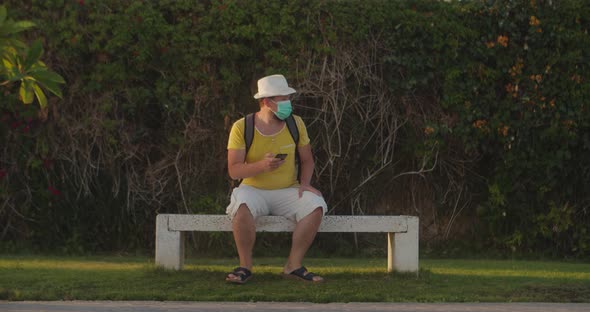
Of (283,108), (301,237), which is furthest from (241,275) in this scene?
(283,108)

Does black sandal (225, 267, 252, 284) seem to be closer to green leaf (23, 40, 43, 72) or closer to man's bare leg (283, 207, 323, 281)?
man's bare leg (283, 207, 323, 281)

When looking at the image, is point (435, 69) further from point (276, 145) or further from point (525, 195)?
point (276, 145)

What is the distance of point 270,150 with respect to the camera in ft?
26.8

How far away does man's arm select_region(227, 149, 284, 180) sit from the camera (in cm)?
792

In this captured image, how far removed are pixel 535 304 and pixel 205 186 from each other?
14.6 ft

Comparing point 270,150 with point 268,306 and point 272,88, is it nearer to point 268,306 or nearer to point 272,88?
point 272,88

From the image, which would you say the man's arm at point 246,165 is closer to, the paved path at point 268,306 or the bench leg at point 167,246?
the bench leg at point 167,246

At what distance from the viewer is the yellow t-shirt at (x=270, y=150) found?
320 inches

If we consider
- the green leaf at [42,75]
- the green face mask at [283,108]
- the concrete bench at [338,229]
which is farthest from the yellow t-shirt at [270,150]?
the green leaf at [42,75]

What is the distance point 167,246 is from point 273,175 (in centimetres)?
98

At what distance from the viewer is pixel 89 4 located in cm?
1023

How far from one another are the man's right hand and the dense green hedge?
2.34m

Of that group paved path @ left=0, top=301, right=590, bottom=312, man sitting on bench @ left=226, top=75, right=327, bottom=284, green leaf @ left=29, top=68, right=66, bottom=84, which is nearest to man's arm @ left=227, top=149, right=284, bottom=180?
man sitting on bench @ left=226, top=75, right=327, bottom=284

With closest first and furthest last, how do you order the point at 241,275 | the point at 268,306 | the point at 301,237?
the point at 268,306
the point at 241,275
the point at 301,237
